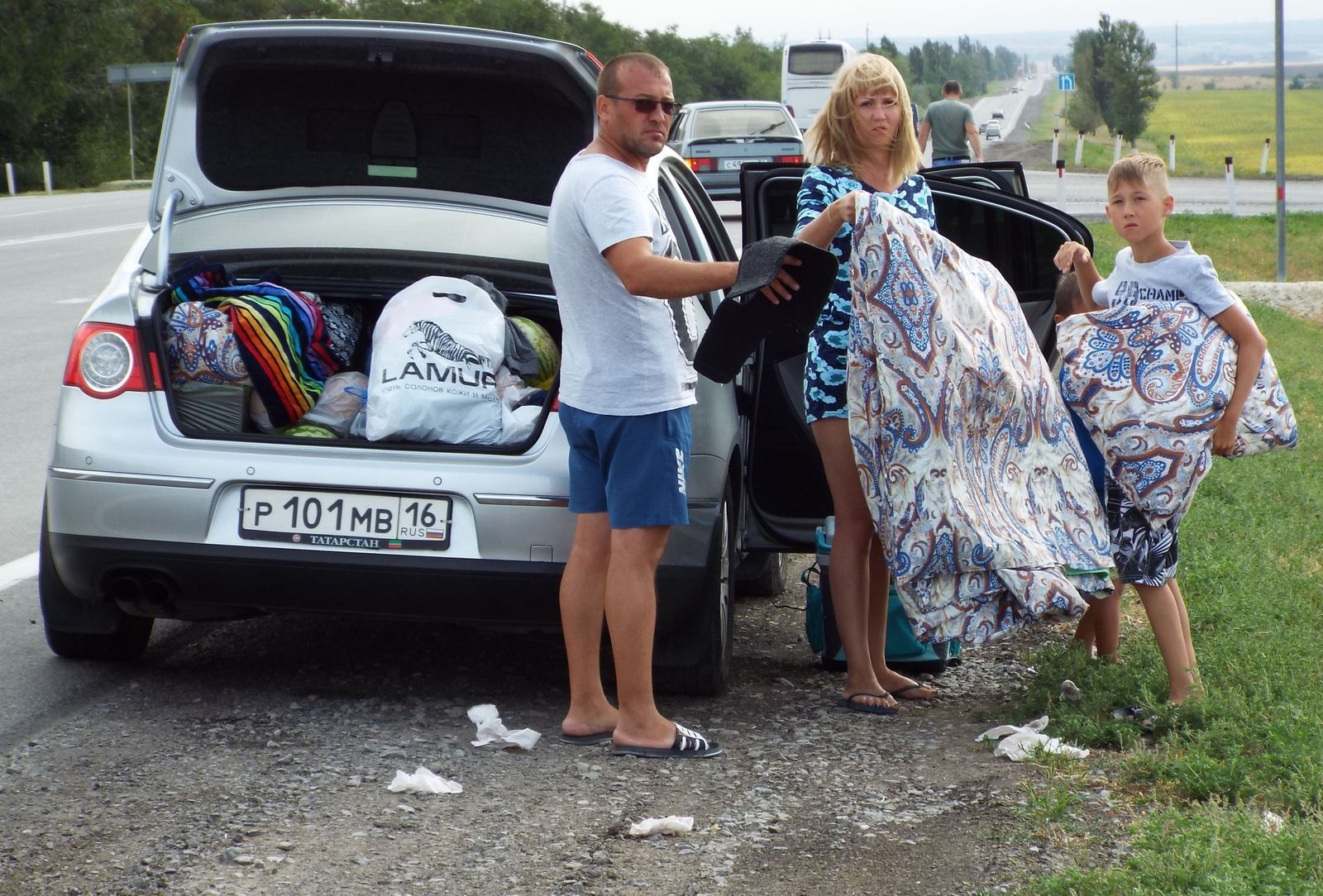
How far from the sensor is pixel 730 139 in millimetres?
22719

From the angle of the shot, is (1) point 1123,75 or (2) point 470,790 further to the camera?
(1) point 1123,75

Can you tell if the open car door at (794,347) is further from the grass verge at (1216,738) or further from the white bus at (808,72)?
the white bus at (808,72)

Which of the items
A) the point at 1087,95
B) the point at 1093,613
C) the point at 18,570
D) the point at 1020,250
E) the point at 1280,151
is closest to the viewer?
the point at 1093,613

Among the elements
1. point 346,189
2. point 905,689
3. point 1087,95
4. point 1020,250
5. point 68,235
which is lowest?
point 905,689

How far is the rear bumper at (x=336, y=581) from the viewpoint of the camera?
407 cm

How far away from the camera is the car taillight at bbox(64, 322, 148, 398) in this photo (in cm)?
424

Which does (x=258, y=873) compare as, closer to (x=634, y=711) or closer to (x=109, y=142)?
(x=634, y=711)

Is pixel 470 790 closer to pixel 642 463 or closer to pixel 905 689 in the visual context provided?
pixel 642 463

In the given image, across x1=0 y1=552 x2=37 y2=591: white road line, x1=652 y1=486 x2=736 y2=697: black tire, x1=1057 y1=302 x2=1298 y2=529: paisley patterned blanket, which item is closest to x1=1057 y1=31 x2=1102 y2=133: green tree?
x1=0 y1=552 x2=37 y2=591: white road line

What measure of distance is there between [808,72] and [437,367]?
38.6 metres

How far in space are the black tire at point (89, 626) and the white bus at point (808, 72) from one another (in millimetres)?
36734

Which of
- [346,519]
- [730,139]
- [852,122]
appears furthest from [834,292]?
[730,139]

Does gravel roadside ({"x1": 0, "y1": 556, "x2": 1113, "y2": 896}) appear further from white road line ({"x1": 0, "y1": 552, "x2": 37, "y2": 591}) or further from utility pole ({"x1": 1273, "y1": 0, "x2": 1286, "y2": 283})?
utility pole ({"x1": 1273, "y1": 0, "x2": 1286, "y2": 283})

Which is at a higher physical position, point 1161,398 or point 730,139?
point 730,139
